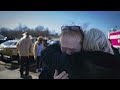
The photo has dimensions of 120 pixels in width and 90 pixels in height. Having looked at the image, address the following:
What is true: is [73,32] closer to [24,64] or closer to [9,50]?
[24,64]

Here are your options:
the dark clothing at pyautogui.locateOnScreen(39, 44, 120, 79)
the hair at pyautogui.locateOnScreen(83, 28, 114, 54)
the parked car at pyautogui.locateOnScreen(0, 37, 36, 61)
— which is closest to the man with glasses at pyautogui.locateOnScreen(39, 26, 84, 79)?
the dark clothing at pyautogui.locateOnScreen(39, 44, 120, 79)

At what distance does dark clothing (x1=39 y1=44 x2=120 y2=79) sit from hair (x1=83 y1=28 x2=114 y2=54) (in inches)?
4.3

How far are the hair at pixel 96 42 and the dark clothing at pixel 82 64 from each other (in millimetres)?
110

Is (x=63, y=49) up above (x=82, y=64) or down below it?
above

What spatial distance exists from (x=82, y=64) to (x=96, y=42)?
63cm

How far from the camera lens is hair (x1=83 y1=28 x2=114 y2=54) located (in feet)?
18.2

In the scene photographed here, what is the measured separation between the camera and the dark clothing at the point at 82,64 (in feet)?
18.0

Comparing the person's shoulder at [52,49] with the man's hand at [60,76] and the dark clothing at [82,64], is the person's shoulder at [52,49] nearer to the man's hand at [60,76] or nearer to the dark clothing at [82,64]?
the dark clothing at [82,64]

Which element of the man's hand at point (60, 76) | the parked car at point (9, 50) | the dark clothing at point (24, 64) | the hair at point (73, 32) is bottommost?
the man's hand at point (60, 76)

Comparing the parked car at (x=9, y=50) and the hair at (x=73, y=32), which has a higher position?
the hair at (x=73, y=32)

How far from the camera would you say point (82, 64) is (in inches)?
216

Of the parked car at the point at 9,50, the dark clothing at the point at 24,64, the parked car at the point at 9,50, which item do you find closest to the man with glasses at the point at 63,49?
the dark clothing at the point at 24,64

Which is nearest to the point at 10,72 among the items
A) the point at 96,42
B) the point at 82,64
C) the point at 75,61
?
the point at 75,61
